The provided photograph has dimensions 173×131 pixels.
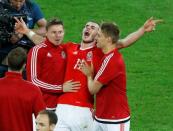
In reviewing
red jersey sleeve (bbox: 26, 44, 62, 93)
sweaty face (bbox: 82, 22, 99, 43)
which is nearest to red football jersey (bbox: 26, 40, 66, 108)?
red jersey sleeve (bbox: 26, 44, 62, 93)

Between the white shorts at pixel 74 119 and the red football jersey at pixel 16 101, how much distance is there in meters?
1.50

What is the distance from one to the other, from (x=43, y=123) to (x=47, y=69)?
2056 mm

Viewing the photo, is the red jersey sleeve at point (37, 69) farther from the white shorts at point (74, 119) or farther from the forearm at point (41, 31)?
the forearm at point (41, 31)

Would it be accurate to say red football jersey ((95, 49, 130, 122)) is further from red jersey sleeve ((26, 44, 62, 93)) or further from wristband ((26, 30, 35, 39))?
wristband ((26, 30, 35, 39))

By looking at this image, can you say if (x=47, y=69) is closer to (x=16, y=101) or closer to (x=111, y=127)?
(x=111, y=127)

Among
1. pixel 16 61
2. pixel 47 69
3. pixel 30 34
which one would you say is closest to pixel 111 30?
pixel 47 69

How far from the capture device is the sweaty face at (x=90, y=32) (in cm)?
1057

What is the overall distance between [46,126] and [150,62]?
8299 millimetres

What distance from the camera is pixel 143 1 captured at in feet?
64.6

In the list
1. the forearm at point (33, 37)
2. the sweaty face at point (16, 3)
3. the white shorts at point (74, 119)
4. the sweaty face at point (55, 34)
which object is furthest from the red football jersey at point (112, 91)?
the sweaty face at point (16, 3)

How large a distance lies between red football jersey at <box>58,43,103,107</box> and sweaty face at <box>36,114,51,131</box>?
193 centimetres

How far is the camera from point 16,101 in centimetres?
902

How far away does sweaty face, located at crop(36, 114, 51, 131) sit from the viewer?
8.60m

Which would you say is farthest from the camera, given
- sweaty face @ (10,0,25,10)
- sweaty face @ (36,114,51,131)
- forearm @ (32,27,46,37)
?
forearm @ (32,27,46,37)
